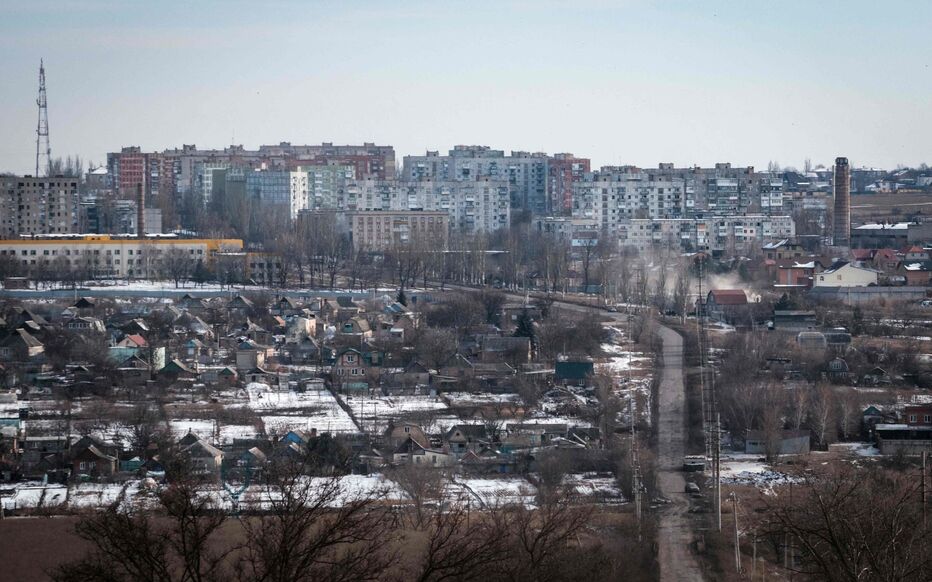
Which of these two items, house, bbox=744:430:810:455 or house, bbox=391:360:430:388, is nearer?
house, bbox=744:430:810:455

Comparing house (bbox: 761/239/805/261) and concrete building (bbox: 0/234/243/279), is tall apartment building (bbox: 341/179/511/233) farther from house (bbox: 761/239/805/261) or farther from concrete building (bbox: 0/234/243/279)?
concrete building (bbox: 0/234/243/279)

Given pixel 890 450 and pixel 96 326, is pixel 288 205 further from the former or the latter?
pixel 890 450

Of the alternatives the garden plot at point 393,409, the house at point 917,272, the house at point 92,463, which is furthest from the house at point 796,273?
the house at point 92,463

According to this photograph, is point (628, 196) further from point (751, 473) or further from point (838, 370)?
point (751, 473)

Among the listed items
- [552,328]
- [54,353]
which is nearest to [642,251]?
[552,328]

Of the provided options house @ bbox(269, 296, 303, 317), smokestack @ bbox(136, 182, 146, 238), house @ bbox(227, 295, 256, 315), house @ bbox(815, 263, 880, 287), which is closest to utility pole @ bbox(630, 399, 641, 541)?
house @ bbox(269, 296, 303, 317)

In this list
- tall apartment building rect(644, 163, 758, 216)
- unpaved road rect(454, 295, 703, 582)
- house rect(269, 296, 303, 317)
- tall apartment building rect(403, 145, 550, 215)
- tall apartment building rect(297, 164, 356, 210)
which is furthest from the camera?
tall apartment building rect(403, 145, 550, 215)

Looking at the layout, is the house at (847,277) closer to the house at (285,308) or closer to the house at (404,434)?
the house at (285,308)

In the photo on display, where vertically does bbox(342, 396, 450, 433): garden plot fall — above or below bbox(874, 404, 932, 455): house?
below
